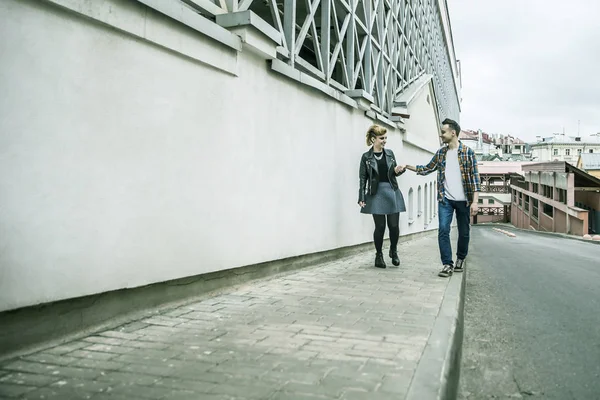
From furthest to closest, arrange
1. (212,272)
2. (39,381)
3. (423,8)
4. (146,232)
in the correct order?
1. (423,8)
2. (212,272)
3. (146,232)
4. (39,381)

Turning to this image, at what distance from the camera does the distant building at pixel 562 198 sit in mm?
31812

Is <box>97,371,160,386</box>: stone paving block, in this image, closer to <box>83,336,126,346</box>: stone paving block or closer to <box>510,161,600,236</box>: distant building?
<box>83,336,126,346</box>: stone paving block

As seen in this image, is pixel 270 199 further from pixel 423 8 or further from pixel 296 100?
pixel 423 8

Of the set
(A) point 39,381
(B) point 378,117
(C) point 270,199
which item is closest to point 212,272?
(C) point 270,199

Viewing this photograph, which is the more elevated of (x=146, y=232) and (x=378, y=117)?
(x=378, y=117)

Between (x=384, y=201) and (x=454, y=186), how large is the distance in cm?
90

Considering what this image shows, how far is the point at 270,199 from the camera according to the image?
5.54 metres

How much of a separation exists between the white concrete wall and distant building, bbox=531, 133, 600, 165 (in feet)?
390

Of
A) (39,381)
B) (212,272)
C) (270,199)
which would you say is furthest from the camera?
(270,199)

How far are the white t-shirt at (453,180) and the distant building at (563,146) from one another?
11697cm

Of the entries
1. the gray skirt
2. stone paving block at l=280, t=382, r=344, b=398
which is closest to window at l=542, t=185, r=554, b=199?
the gray skirt

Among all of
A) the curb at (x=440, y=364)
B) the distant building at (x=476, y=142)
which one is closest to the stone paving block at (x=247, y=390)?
the curb at (x=440, y=364)

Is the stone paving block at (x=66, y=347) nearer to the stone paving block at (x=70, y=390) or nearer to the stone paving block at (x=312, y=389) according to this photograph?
the stone paving block at (x=70, y=390)

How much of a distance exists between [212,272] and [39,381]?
217 centimetres
